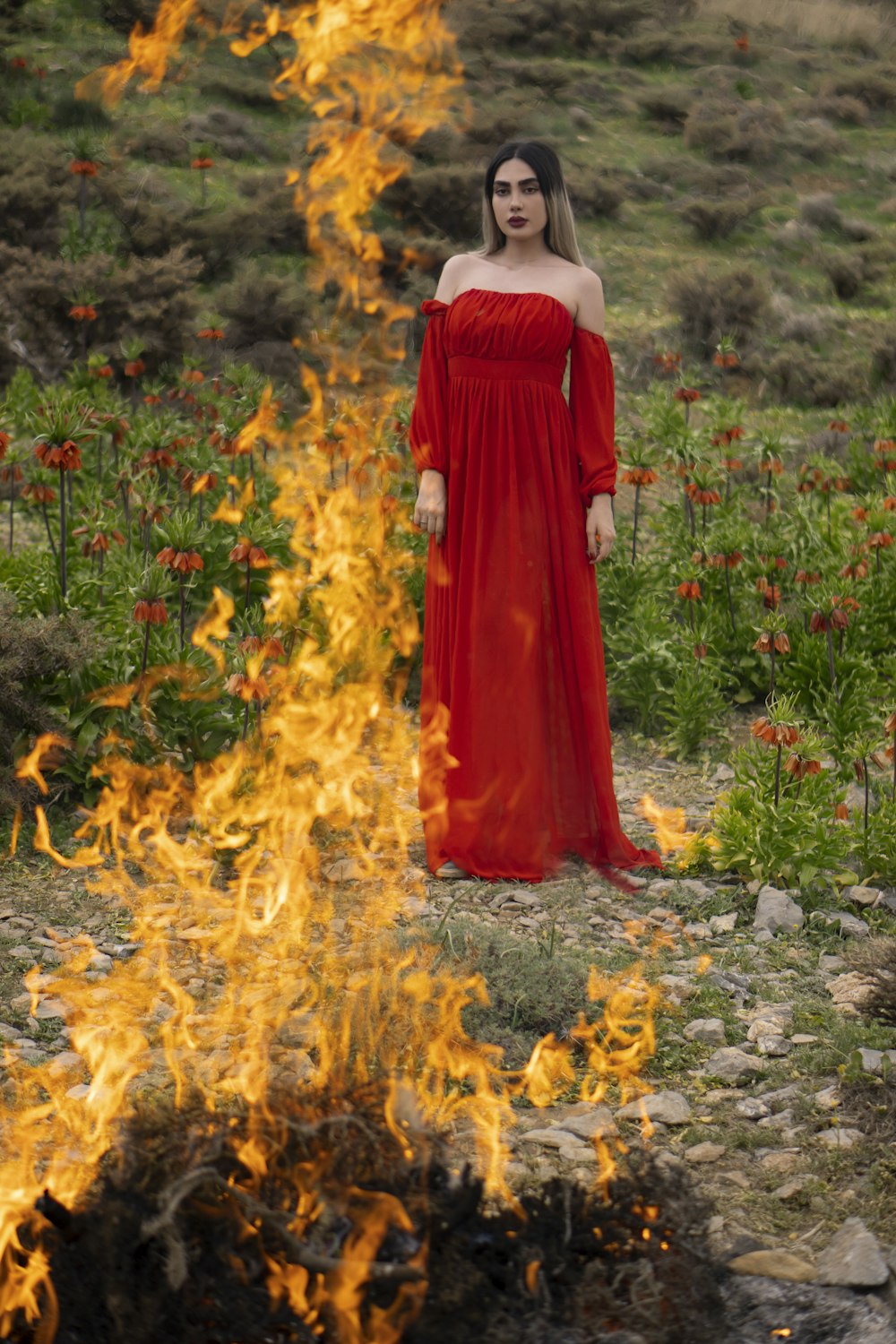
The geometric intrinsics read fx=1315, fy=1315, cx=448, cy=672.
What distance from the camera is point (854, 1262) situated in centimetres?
257

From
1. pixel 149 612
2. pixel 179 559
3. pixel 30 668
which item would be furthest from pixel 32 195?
pixel 149 612

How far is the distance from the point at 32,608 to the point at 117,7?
17631mm

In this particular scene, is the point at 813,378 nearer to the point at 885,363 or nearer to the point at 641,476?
the point at 885,363

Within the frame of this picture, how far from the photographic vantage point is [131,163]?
55.1 ft

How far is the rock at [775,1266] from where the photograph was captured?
8.41ft

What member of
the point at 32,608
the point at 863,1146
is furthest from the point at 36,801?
the point at 863,1146

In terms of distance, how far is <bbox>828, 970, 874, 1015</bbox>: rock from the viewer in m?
3.84

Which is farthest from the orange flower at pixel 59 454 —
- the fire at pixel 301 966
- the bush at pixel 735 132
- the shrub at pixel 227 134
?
the bush at pixel 735 132

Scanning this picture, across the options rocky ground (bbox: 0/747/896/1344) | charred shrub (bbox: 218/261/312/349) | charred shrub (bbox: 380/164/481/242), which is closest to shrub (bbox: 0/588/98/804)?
rocky ground (bbox: 0/747/896/1344)

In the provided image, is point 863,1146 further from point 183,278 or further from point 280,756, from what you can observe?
point 183,278

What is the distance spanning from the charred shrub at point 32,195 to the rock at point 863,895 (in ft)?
38.0

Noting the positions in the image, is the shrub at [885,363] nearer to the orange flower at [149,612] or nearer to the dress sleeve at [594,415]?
the dress sleeve at [594,415]

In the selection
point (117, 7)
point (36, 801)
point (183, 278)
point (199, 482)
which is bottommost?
point (36, 801)

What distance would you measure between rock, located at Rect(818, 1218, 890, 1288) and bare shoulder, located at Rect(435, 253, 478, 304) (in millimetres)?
3296
